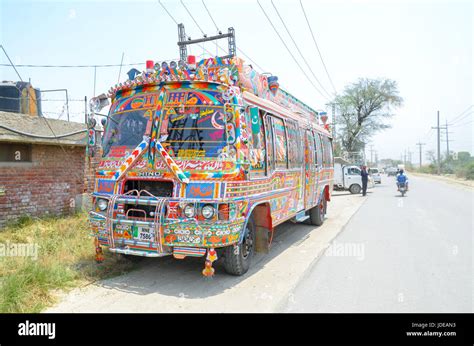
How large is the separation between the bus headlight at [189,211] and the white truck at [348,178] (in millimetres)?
19809

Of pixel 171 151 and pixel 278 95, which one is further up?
pixel 278 95

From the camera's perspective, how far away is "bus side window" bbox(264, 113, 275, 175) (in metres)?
6.09

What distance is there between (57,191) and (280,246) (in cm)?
526

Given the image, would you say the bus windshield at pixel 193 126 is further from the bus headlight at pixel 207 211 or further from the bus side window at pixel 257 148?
the bus headlight at pixel 207 211

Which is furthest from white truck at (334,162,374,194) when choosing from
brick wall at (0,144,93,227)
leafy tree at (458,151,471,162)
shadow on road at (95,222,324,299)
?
leafy tree at (458,151,471,162)

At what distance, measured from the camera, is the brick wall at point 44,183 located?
7184 mm

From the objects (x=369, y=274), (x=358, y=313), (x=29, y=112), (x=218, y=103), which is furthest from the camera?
(x=29, y=112)

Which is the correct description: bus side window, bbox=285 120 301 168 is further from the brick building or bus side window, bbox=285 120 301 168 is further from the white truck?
the white truck

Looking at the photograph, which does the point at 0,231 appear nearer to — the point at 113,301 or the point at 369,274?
the point at 113,301

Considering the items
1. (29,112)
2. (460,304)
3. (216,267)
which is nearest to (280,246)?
(216,267)

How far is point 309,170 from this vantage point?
9.02m

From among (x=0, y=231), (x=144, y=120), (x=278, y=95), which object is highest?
(x=278, y=95)

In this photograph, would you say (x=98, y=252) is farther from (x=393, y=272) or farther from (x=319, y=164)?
(x=319, y=164)

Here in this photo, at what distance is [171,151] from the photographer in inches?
196
